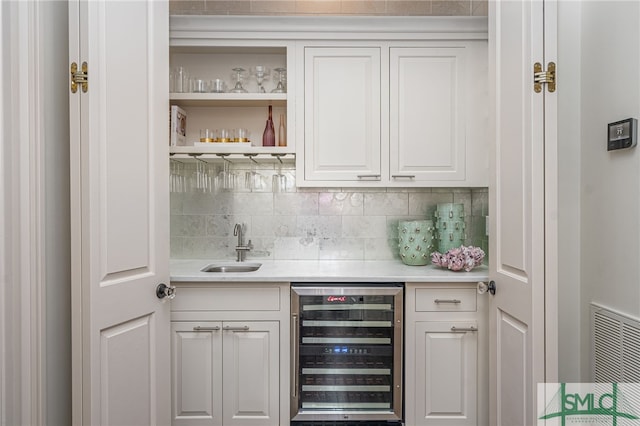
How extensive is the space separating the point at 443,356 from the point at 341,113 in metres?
1.45

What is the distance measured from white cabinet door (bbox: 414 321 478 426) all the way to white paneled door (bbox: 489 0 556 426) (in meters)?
0.21

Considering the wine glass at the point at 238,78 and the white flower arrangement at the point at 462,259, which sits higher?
the wine glass at the point at 238,78

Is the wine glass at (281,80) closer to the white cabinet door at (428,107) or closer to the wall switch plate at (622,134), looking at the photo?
the white cabinet door at (428,107)

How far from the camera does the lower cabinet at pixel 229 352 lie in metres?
1.81

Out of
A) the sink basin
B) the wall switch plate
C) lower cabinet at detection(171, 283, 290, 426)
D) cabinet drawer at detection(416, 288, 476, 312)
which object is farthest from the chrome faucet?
the wall switch plate

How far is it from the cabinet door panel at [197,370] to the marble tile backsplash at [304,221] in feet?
2.21

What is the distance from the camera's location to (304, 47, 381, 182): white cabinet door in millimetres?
2062

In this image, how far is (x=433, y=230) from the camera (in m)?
2.29

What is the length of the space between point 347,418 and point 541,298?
46.8 inches

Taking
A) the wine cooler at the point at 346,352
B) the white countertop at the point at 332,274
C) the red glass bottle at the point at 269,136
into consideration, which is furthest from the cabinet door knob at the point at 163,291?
the red glass bottle at the point at 269,136

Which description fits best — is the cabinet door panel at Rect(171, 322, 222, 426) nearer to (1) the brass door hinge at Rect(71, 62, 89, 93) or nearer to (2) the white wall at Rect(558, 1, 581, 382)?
(1) the brass door hinge at Rect(71, 62, 89, 93)

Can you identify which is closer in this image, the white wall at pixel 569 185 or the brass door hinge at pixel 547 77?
the brass door hinge at pixel 547 77

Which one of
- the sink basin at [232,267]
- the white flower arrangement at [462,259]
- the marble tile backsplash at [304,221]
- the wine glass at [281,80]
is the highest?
the wine glass at [281,80]

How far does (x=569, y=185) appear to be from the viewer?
4.51 ft
